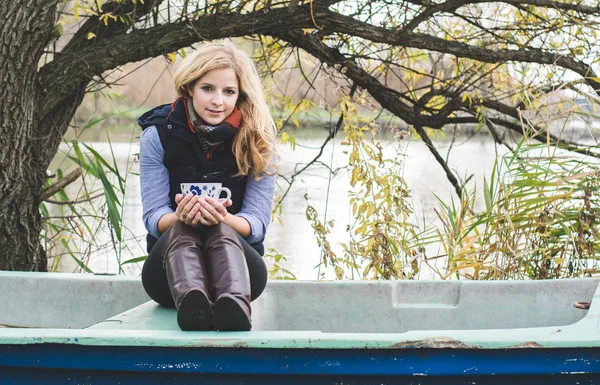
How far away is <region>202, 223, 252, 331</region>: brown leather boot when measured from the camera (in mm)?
2248

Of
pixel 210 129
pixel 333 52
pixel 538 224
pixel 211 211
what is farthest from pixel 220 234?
pixel 333 52

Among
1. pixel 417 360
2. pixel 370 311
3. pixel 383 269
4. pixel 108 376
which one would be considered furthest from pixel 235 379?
pixel 383 269

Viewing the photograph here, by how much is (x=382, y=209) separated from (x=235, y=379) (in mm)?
2113

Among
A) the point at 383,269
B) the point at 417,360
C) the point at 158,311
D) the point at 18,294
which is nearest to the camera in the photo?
the point at 417,360

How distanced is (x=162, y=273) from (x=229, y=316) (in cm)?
52

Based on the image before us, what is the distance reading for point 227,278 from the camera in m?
2.38

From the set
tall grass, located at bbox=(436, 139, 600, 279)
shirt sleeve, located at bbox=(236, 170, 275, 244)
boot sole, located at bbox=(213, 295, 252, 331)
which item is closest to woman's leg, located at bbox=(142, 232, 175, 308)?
shirt sleeve, located at bbox=(236, 170, 275, 244)

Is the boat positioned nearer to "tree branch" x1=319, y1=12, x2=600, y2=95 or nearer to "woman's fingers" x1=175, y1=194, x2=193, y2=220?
"woman's fingers" x1=175, y1=194, x2=193, y2=220

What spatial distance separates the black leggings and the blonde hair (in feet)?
0.96

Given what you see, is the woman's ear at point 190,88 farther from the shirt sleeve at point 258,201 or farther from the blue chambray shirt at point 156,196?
the shirt sleeve at point 258,201

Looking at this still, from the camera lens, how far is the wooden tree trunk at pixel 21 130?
3.64m

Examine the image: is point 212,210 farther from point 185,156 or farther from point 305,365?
point 305,365

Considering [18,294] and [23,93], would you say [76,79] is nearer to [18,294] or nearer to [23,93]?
[23,93]

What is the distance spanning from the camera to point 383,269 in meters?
4.02
